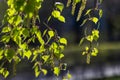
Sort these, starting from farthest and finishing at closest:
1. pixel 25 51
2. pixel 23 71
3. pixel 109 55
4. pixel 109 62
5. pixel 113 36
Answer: pixel 113 36, pixel 109 55, pixel 109 62, pixel 23 71, pixel 25 51

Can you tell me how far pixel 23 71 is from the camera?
8.79 m

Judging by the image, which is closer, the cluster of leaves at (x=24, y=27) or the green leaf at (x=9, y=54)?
the cluster of leaves at (x=24, y=27)

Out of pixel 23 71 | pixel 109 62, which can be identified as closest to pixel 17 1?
pixel 23 71

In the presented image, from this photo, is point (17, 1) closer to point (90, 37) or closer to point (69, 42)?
point (90, 37)

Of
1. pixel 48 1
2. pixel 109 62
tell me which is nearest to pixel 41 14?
pixel 48 1

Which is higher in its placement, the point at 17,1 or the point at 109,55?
the point at 17,1

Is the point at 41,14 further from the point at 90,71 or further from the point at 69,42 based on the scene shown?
the point at 90,71

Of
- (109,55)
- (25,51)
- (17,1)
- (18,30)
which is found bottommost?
(109,55)

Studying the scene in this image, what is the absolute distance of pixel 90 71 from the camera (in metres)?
8.85

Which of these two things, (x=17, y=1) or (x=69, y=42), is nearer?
(x=17, y=1)

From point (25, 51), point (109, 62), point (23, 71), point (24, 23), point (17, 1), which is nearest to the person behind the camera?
point (17, 1)

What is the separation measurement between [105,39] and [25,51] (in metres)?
9.57

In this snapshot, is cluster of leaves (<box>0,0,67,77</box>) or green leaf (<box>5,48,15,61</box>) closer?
cluster of leaves (<box>0,0,67,77</box>)

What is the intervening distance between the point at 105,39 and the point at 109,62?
5.46 ft
